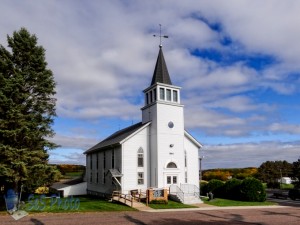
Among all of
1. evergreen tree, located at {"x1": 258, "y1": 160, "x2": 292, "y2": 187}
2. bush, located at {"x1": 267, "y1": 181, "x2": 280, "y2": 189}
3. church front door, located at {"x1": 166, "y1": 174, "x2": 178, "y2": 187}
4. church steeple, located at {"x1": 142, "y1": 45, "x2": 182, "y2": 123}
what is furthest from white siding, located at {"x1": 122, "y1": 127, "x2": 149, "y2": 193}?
evergreen tree, located at {"x1": 258, "y1": 160, "x2": 292, "y2": 187}

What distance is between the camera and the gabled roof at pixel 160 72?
119 feet

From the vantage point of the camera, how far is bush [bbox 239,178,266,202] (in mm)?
34656

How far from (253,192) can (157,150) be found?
35.4 ft

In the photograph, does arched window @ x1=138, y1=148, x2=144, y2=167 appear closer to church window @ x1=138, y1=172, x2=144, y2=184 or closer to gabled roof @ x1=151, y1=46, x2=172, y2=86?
church window @ x1=138, y1=172, x2=144, y2=184

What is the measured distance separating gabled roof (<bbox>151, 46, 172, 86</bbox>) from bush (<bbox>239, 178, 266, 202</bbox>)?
13.4 m

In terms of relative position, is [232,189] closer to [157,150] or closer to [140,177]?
[157,150]

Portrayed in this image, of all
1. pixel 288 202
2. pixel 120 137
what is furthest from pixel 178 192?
pixel 288 202

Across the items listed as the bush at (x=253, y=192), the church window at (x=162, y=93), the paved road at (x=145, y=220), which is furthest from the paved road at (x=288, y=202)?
the church window at (x=162, y=93)

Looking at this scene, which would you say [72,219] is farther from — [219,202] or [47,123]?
[219,202]

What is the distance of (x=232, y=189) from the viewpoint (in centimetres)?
3784

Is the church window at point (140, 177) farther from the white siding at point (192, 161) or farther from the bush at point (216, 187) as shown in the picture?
the bush at point (216, 187)

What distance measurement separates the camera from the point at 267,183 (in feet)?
226

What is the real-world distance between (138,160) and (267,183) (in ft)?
142

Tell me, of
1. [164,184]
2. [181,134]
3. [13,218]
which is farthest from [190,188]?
[13,218]
